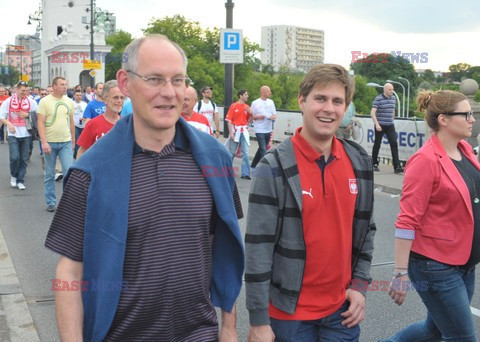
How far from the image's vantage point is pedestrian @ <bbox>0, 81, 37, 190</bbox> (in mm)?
12768

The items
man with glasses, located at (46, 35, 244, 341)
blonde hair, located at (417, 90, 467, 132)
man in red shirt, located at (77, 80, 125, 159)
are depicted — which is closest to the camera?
man with glasses, located at (46, 35, 244, 341)

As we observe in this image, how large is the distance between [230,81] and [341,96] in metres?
18.0

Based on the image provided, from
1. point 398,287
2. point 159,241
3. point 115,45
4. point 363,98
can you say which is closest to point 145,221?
point 159,241

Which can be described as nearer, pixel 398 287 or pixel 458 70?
pixel 398 287

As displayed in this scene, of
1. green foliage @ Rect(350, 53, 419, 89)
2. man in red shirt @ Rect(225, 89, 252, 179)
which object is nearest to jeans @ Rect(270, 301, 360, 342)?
man in red shirt @ Rect(225, 89, 252, 179)

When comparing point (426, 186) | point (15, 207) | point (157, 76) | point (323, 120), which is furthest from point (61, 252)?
point (15, 207)

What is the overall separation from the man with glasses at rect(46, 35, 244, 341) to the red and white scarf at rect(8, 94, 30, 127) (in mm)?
11208

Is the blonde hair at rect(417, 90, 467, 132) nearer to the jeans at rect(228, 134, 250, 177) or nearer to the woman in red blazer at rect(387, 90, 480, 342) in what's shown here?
the woman in red blazer at rect(387, 90, 480, 342)

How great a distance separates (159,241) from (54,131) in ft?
27.7

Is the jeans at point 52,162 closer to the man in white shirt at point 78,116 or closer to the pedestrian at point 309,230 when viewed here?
the man in white shirt at point 78,116

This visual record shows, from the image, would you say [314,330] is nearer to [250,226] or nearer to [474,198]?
[250,226]

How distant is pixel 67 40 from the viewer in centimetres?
9250

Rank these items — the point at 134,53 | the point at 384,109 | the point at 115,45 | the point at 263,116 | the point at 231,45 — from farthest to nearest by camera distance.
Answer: the point at 115,45
the point at 231,45
the point at 263,116
the point at 384,109
the point at 134,53

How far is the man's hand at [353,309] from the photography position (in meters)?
3.00
